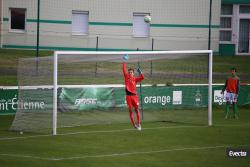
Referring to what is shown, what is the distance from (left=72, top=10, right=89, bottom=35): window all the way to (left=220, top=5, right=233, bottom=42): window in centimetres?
954

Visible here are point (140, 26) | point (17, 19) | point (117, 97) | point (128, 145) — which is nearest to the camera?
point (128, 145)

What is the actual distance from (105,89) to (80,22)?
18.3m

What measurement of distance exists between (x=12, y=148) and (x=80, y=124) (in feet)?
20.2

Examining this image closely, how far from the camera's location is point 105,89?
29.2 metres

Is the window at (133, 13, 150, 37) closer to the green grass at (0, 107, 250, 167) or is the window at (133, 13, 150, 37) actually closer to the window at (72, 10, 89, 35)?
the window at (72, 10, 89, 35)

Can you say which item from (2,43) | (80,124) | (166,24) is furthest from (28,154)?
(166,24)

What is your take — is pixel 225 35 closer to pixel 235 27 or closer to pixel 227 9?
pixel 235 27

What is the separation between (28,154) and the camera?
19.0 meters

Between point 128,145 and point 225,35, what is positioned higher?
point 225,35

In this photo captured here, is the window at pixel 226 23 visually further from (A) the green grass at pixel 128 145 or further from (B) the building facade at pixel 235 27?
(A) the green grass at pixel 128 145

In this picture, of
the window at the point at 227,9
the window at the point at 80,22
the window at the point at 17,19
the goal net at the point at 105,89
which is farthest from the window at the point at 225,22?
the goal net at the point at 105,89

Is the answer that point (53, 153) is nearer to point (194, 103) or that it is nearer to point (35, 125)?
point (35, 125)

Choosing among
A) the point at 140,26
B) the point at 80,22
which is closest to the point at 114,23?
the point at 140,26

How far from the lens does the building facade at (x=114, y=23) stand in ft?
148
